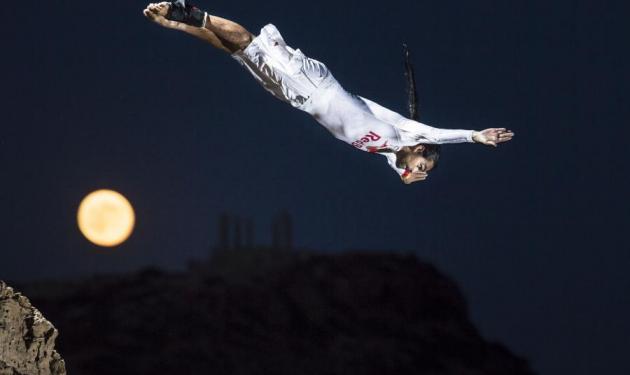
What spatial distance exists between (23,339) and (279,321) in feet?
84.0

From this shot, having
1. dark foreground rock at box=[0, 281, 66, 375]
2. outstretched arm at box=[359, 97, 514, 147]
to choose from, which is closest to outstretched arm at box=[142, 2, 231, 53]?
outstretched arm at box=[359, 97, 514, 147]

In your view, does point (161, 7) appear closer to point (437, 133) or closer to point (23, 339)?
point (437, 133)

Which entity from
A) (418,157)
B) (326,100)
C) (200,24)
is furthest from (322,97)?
(200,24)

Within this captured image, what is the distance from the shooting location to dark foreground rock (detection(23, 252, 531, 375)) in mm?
30656

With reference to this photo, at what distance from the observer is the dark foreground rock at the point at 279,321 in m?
30.7

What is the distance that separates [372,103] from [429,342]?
1050 inches

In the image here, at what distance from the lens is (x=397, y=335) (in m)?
33.1

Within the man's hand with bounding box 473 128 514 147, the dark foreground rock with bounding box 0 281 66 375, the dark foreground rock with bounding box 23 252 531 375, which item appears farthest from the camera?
the dark foreground rock with bounding box 23 252 531 375

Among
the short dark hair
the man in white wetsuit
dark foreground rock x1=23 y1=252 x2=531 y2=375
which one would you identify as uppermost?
the man in white wetsuit

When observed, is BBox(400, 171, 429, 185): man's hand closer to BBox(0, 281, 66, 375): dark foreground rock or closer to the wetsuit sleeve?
the wetsuit sleeve

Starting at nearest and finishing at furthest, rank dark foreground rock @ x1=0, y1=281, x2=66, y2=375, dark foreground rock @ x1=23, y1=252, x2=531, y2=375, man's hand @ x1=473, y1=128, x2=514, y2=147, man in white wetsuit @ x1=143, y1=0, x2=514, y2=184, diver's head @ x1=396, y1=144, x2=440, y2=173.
Answer: man's hand @ x1=473, y1=128, x2=514, y2=147, man in white wetsuit @ x1=143, y1=0, x2=514, y2=184, dark foreground rock @ x1=0, y1=281, x2=66, y2=375, diver's head @ x1=396, y1=144, x2=440, y2=173, dark foreground rock @ x1=23, y1=252, x2=531, y2=375

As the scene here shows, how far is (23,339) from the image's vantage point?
24.2 feet

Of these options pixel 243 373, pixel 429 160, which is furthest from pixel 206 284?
pixel 429 160

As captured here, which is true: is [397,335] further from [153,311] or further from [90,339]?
[90,339]
